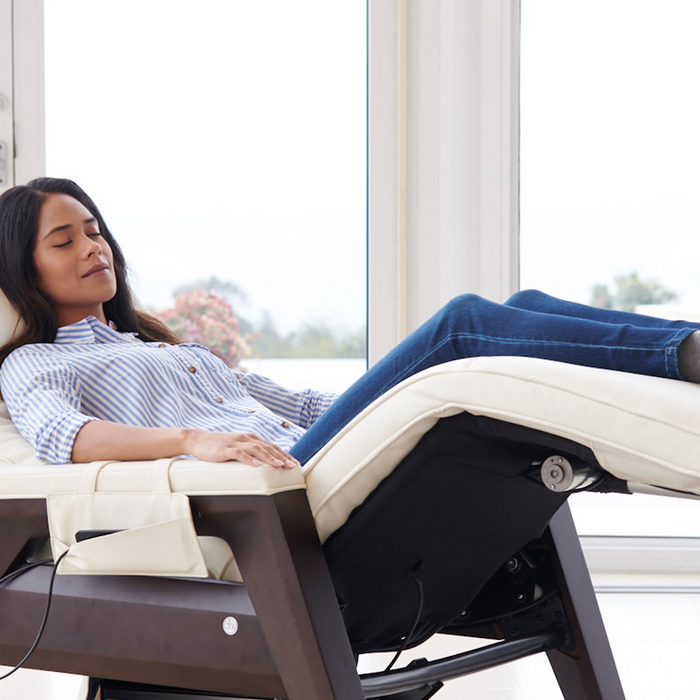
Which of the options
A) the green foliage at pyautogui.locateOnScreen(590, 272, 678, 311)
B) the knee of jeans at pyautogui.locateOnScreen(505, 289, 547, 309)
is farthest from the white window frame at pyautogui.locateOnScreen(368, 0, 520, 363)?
the knee of jeans at pyautogui.locateOnScreen(505, 289, 547, 309)

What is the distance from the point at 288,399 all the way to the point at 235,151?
1.21 m

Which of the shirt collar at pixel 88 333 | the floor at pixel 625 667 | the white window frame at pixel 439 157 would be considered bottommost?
the floor at pixel 625 667

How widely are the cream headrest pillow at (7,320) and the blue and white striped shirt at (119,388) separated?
75mm

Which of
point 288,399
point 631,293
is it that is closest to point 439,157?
point 631,293

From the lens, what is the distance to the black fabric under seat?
39.0 inches

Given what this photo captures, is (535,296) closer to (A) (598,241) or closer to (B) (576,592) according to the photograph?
(B) (576,592)

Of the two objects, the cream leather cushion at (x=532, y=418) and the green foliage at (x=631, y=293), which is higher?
the green foliage at (x=631, y=293)

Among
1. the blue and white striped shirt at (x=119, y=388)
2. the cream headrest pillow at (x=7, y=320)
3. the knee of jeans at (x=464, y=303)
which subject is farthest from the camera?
the cream headrest pillow at (x=7, y=320)

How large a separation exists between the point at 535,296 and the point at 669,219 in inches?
65.4

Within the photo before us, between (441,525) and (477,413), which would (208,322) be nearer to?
(441,525)

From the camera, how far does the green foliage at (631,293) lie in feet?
8.82

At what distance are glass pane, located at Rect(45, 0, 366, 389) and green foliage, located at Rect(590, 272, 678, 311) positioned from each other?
2.44 ft

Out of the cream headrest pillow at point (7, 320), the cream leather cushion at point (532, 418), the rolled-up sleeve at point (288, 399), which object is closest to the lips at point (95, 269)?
the cream headrest pillow at point (7, 320)

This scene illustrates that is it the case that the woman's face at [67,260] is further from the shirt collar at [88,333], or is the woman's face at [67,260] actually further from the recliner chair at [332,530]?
the recliner chair at [332,530]
